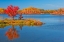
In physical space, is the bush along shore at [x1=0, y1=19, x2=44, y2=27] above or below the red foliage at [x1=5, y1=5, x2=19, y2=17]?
below

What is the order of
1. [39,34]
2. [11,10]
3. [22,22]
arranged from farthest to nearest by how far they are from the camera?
[11,10], [22,22], [39,34]

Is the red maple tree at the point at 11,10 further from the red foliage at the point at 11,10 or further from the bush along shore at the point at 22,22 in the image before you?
the bush along shore at the point at 22,22

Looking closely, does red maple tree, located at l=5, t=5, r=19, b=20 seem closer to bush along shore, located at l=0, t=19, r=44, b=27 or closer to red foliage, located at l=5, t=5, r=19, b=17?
red foliage, located at l=5, t=5, r=19, b=17

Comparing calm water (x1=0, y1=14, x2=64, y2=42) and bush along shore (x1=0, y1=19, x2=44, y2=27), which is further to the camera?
bush along shore (x1=0, y1=19, x2=44, y2=27)

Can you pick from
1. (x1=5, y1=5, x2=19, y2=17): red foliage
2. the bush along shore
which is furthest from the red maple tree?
the bush along shore

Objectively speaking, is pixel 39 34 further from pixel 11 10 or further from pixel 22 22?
pixel 11 10

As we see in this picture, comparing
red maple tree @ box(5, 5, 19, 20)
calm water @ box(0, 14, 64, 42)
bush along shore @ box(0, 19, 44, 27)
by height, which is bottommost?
calm water @ box(0, 14, 64, 42)

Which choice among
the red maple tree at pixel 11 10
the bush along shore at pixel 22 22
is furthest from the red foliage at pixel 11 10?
the bush along shore at pixel 22 22

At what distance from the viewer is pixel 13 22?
824 centimetres

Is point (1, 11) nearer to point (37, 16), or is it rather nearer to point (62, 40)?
point (37, 16)

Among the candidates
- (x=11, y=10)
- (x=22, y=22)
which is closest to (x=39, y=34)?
(x=22, y=22)

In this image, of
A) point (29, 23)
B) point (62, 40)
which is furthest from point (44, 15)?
point (62, 40)

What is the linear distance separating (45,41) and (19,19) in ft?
10.8

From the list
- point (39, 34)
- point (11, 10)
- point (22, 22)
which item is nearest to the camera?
point (39, 34)
